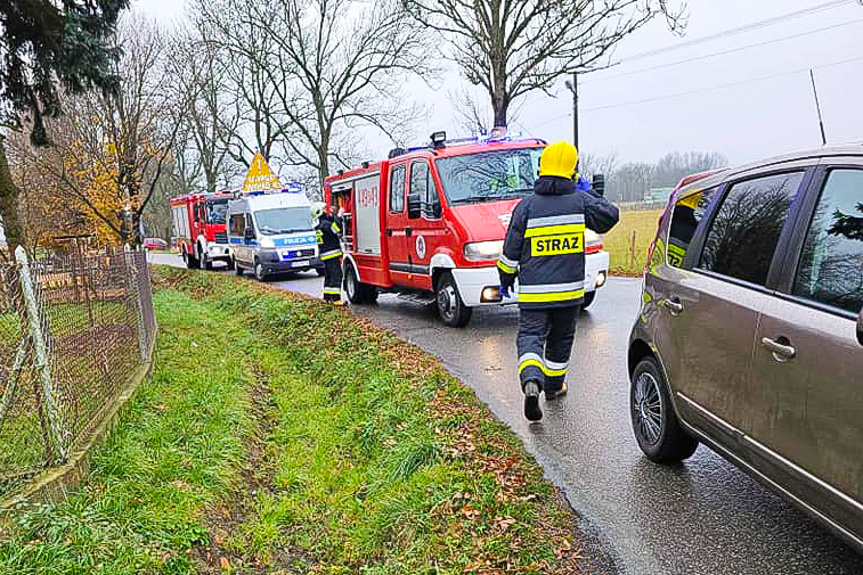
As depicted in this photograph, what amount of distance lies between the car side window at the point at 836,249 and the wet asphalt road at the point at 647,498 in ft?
4.19

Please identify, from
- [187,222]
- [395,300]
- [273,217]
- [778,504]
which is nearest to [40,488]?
[778,504]

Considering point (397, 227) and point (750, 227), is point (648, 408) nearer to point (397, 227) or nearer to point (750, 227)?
point (750, 227)

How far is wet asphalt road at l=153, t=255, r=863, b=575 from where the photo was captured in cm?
321

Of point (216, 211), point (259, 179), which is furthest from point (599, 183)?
point (216, 211)

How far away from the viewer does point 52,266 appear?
512 cm

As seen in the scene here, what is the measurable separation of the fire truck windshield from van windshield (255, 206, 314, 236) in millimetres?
6748

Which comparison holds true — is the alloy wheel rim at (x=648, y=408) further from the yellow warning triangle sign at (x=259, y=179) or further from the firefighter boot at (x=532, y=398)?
the yellow warning triangle sign at (x=259, y=179)

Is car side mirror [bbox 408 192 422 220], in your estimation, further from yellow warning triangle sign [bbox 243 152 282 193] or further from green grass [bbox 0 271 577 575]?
yellow warning triangle sign [bbox 243 152 282 193]

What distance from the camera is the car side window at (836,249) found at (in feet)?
8.73

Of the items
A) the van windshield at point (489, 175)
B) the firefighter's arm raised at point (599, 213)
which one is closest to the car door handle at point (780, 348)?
the firefighter's arm raised at point (599, 213)

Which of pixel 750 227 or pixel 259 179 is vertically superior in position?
pixel 259 179

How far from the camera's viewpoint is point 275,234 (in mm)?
20953

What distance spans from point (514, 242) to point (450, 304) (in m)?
4.45

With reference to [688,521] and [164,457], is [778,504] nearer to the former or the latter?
[688,521]
